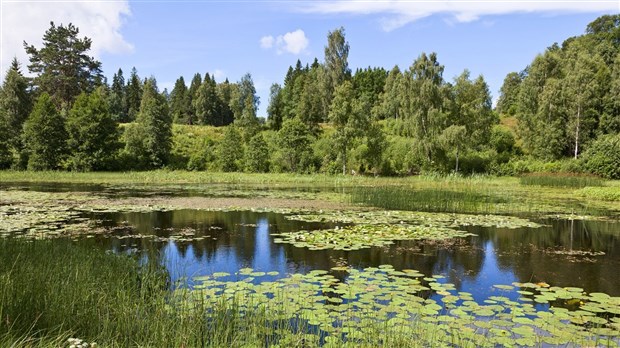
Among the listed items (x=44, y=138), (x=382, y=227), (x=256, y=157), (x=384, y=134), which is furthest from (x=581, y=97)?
(x=44, y=138)

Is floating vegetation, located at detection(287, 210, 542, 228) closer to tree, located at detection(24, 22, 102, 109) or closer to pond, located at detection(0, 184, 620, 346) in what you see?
pond, located at detection(0, 184, 620, 346)

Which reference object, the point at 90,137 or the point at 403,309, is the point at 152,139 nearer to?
the point at 90,137

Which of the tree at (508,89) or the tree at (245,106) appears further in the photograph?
the tree at (508,89)

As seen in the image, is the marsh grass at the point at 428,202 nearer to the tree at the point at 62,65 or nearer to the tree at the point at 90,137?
the tree at the point at 90,137

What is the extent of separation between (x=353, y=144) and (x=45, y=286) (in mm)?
42500

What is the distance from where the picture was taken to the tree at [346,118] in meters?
44.7

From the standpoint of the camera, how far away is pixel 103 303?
4.88 m

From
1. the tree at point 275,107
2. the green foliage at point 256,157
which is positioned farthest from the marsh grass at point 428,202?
the tree at point 275,107

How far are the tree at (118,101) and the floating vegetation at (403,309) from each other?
253 ft

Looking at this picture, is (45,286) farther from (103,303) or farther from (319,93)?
(319,93)

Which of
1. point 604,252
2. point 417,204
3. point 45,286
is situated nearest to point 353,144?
point 417,204

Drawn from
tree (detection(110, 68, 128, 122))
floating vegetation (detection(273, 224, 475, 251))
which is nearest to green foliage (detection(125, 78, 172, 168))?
tree (detection(110, 68, 128, 122))

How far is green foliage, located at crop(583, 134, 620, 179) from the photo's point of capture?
36.3 m

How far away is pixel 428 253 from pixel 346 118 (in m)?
35.8
